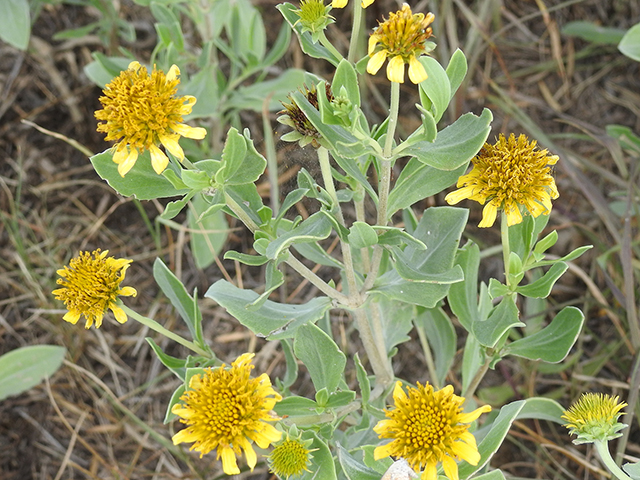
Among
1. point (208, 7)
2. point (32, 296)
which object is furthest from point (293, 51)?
point (32, 296)

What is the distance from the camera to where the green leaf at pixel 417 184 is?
1.67 m

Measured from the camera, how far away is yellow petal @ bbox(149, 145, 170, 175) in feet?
4.83

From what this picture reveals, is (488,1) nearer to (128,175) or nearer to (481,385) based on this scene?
(481,385)

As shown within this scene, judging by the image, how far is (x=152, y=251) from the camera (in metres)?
3.39

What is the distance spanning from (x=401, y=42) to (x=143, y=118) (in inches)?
24.2

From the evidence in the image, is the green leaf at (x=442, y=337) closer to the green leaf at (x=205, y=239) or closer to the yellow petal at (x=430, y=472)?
the yellow petal at (x=430, y=472)

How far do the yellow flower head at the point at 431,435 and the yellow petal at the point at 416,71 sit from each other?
2.29ft

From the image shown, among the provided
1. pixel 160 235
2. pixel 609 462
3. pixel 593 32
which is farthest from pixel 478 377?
pixel 593 32

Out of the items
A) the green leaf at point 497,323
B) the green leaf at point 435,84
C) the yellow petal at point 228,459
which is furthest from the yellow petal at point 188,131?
the green leaf at point 497,323

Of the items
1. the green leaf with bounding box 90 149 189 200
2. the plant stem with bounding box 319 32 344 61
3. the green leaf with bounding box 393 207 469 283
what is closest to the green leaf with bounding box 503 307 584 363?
the green leaf with bounding box 393 207 469 283

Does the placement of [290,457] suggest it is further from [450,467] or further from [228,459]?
[450,467]

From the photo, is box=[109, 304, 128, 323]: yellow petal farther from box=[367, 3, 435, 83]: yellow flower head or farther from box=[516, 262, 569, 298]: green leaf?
box=[516, 262, 569, 298]: green leaf

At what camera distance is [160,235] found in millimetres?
3400

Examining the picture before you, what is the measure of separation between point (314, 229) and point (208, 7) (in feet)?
5.50
